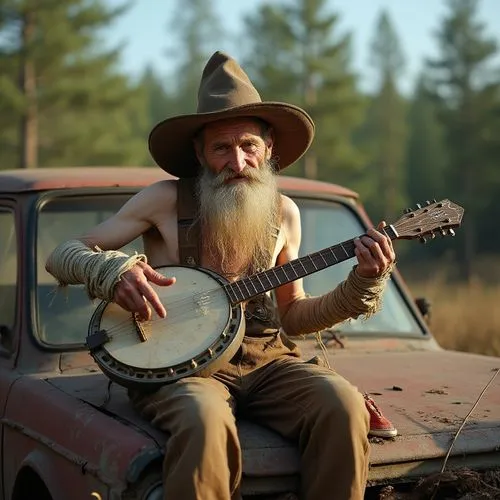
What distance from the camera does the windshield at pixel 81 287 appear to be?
14.1 feet

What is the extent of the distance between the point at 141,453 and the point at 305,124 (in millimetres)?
1665

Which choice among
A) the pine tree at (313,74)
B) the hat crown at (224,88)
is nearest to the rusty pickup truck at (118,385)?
the hat crown at (224,88)

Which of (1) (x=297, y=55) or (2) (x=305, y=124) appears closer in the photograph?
(2) (x=305, y=124)

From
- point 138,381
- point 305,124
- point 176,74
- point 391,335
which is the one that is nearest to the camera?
point 138,381

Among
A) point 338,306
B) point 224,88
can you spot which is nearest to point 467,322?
point 338,306

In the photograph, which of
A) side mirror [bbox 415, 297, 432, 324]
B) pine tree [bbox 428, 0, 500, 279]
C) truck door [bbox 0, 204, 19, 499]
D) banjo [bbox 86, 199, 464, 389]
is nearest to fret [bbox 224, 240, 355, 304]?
banjo [bbox 86, 199, 464, 389]

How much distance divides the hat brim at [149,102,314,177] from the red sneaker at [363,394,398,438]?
124cm

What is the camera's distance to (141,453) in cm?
296

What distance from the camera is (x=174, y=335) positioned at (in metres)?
3.40

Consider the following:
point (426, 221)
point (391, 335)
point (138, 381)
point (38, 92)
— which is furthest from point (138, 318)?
point (38, 92)

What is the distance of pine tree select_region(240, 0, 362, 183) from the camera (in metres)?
42.4

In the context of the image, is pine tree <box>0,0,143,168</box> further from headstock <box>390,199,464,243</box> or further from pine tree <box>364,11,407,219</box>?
pine tree <box>364,11,407,219</box>

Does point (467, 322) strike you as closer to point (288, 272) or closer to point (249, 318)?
point (249, 318)

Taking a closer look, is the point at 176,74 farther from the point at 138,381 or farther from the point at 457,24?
the point at 138,381
